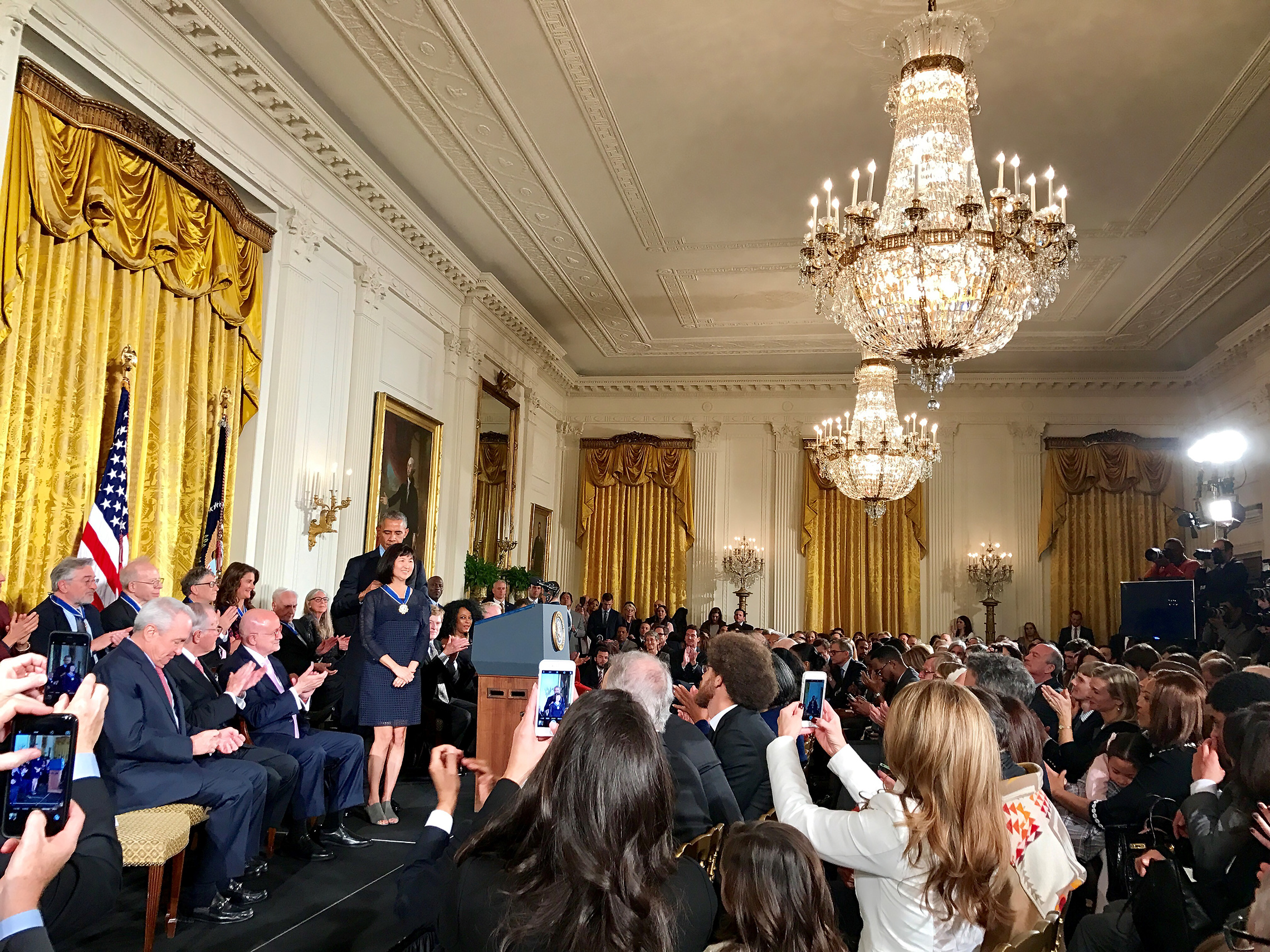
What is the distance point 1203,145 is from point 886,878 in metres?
8.58

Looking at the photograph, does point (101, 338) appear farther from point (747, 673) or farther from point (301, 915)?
point (747, 673)

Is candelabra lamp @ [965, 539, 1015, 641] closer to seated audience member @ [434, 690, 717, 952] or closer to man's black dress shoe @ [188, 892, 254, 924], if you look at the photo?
man's black dress shoe @ [188, 892, 254, 924]

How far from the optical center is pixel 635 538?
15961 mm

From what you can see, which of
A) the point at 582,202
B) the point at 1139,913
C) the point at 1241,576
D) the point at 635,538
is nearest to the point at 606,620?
the point at 635,538

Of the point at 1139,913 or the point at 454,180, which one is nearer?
the point at 1139,913

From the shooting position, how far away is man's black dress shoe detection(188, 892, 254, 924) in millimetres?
3764

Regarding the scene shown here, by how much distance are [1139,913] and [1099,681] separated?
210 cm

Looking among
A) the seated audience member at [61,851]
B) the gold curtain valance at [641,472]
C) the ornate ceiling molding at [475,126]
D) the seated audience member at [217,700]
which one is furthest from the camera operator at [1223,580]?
the seated audience member at [61,851]

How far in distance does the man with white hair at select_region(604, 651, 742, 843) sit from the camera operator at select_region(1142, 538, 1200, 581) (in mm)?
10033

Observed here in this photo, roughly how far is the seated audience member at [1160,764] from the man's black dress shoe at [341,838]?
141 inches

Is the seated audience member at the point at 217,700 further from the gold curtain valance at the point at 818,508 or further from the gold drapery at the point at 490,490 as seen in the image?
the gold curtain valance at the point at 818,508

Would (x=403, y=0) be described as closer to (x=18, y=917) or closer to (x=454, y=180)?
(x=454, y=180)

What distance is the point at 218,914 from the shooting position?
3785 mm

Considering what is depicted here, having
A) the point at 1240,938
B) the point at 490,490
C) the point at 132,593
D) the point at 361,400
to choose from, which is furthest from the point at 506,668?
the point at 490,490
